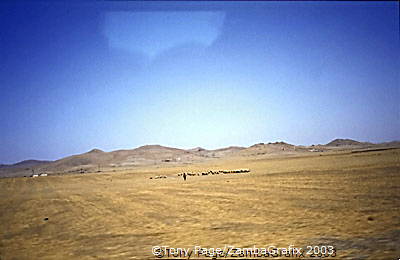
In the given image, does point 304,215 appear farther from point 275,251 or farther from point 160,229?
point 160,229

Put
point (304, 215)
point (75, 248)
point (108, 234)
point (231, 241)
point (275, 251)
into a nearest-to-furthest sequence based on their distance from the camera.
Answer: point (275, 251) → point (231, 241) → point (75, 248) → point (108, 234) → point (304, 215)

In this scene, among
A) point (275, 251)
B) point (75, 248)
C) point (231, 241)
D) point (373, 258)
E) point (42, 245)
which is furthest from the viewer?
point (42, 245)

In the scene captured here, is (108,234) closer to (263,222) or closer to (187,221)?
(187,221)

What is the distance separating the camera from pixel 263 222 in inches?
370

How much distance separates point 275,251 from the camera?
6.38 metres

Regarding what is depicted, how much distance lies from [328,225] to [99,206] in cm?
1227

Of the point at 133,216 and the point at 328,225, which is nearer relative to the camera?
the point at 328,225

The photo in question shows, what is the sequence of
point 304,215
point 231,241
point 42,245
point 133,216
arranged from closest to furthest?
point 231,241
point 42,245
point 304,215
point 133,216

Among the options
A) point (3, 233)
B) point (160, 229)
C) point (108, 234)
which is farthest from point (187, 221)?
point (3, 233)

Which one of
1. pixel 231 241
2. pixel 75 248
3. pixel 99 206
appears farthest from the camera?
pixel 99 206

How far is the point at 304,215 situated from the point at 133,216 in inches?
286

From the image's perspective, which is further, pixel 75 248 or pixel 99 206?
pixel 99 206

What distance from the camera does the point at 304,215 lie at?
1000 centimetres

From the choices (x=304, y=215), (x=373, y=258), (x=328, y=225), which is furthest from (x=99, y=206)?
(x=373, y=258)
